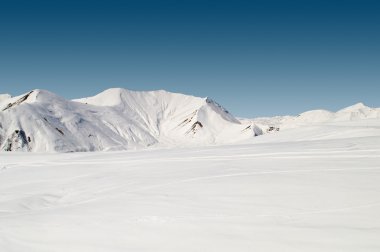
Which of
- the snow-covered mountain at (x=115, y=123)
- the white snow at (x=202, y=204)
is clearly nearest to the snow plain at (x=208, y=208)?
the white snow at (x=202, y=204)

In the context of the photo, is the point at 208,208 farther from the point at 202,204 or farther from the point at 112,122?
the point at 112,122

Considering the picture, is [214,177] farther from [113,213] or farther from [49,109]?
[49,109]

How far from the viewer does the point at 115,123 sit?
125625 mm

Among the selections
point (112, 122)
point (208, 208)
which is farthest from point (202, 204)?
point (112, 122)

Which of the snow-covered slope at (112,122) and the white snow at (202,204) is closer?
the white snow at (202,204)

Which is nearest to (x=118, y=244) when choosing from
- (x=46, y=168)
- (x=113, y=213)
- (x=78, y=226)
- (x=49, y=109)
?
(x=78, y=226)

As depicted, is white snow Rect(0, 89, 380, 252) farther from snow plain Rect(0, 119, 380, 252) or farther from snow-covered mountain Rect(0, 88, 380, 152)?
snow-covered mountain Rect(0, 88, 380, 152)

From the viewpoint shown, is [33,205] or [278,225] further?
[33,205]

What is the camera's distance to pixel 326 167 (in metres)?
10.3

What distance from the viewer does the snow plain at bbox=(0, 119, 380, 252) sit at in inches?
213

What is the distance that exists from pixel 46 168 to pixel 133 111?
5102 inches

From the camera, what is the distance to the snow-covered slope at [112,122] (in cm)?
9869

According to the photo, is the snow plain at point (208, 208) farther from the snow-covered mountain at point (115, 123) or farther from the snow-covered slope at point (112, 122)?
the snow-covered slope at point (112, 122)

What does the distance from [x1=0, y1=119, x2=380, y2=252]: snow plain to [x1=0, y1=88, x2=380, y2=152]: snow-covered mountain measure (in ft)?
293
